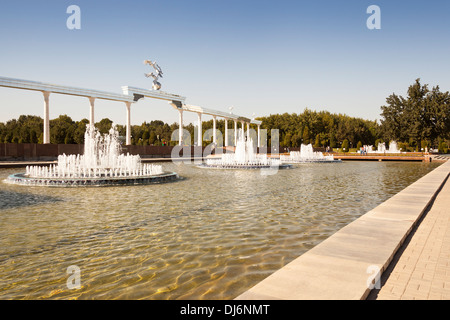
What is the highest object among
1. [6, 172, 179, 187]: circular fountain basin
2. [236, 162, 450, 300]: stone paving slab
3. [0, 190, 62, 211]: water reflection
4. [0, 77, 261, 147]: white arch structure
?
[0, 77, 261, 147]: white arch structure

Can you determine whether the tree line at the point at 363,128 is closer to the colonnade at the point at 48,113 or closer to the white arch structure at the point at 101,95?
the white arch structure at the point at 101,95

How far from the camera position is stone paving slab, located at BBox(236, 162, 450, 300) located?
380 cm

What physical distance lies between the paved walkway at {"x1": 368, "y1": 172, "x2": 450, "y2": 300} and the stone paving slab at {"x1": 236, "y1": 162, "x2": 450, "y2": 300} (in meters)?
0.01

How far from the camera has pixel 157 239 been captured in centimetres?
662

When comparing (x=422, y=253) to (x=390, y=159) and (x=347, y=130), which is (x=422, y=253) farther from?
(x=347, y=130)

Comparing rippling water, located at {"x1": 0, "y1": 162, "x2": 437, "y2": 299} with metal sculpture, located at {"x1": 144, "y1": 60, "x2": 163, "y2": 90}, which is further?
metal sculpture, located at {"x1": 144, "y1": 60, "x2": 163, "y2": 90}

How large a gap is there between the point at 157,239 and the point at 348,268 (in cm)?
357

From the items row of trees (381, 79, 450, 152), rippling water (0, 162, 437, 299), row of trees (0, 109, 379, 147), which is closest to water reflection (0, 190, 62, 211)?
rippling water (0, 162, 437, 299)

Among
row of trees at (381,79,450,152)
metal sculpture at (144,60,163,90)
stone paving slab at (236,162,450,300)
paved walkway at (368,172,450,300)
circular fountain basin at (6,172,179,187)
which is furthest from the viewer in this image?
row of trees at (381,79,450,152)

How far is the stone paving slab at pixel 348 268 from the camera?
380cm

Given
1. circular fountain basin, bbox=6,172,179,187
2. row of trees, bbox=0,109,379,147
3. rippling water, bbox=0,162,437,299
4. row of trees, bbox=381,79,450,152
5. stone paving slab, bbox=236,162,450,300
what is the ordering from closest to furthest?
stone paving slab, bbox=236,162,450,300
rippling water, bbox=0,162,437,299
circular fountain basin, bbox=6,172,179,187
row of trees, bbox=381,79,450,152
row of trees, bbox=0,109,379,147

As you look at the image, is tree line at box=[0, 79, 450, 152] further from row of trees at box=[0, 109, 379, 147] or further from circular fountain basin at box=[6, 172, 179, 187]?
circular fountain basin at box=[6, 172, 179, 187]

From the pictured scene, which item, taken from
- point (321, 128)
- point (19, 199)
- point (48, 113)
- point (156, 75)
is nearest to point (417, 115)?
point (156, 75)
